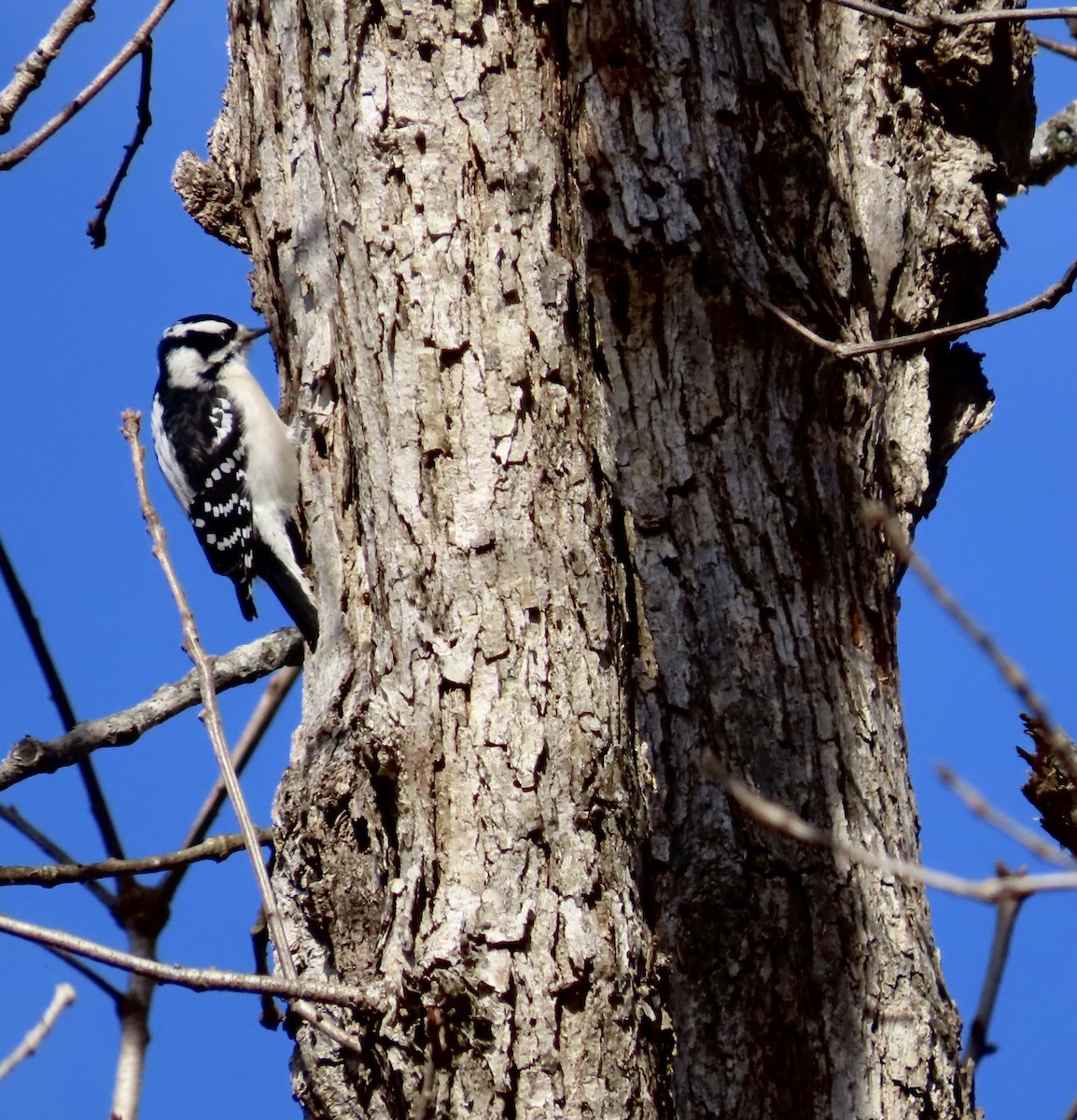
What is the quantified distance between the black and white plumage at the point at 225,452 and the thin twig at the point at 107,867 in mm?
1687

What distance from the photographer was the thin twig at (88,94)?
191 cm

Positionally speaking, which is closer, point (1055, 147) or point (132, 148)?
point (132, 148)

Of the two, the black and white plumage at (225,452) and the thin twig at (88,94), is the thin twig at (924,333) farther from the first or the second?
the black and white plumage at (225,452)

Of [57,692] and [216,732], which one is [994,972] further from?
[57,692]

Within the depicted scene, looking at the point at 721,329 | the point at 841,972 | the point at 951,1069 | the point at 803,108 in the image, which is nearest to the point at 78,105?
the point at 721,329

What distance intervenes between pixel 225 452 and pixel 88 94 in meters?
2.69

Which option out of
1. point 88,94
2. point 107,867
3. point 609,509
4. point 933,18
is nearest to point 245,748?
point 107,867

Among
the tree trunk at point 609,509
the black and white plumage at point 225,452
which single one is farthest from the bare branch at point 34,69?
the black and white plumage at point 225,452

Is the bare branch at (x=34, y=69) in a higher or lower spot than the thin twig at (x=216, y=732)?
higher

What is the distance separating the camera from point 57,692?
1.59 meters

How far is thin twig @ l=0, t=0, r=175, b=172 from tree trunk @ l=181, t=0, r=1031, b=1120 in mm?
277

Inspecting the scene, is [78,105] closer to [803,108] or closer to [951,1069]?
[803,108]

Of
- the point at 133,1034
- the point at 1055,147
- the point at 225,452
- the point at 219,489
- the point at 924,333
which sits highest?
the point at 1055,147

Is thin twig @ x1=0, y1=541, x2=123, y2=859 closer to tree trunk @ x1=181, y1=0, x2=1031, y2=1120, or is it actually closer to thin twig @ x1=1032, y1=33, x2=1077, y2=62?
tree trunk @ x1=181, y1=0, x2=1031, y2=1120
